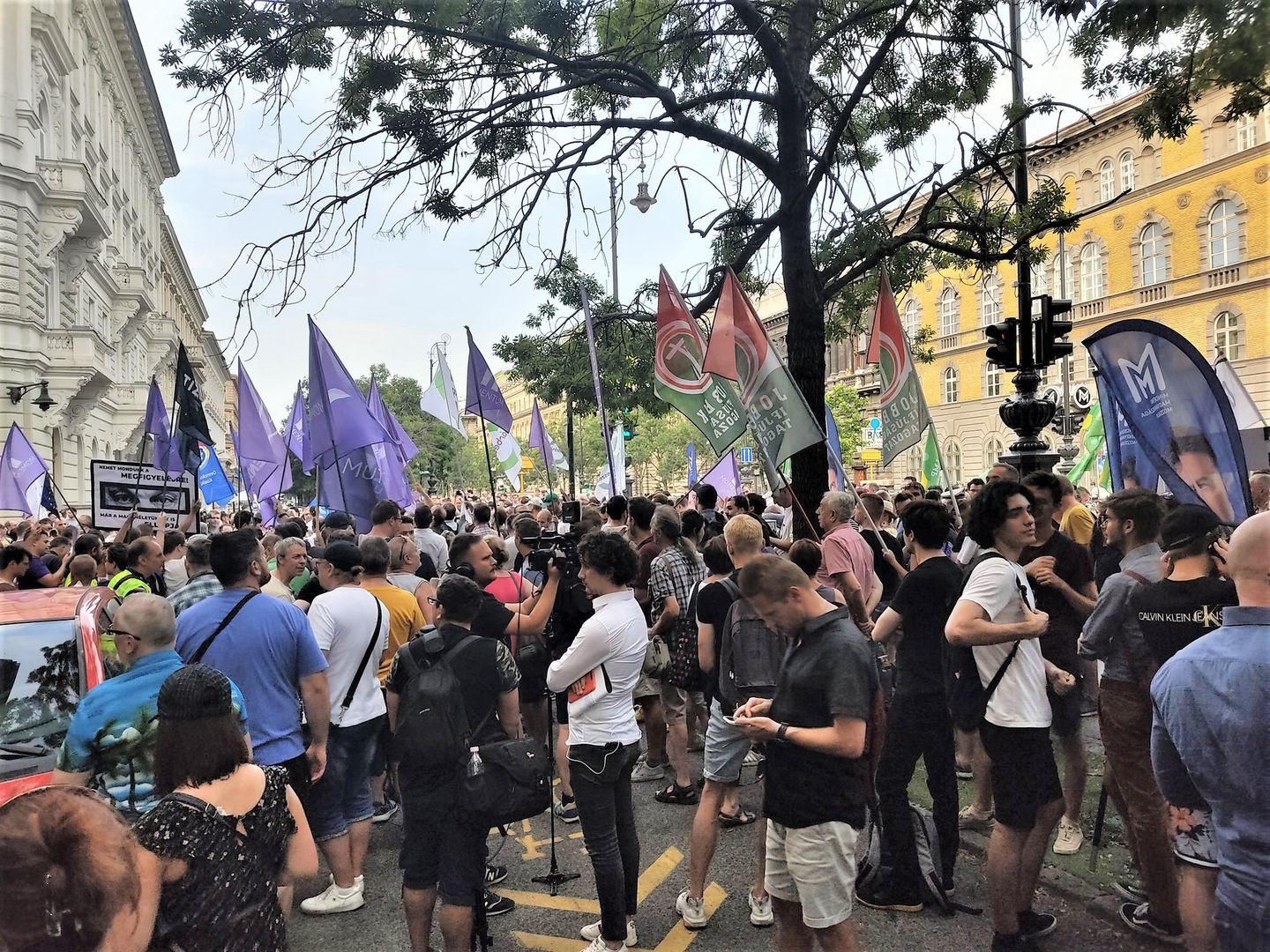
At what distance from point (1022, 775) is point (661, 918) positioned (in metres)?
1.90

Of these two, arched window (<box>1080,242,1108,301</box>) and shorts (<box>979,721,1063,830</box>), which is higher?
arched window (<box>1080,242,1108,301</box>)

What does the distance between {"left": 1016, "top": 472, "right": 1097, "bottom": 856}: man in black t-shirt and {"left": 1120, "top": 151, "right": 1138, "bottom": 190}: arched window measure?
40.2 m

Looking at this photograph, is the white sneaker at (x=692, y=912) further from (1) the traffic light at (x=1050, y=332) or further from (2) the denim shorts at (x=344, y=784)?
(1) the traffic light at (x=1050, y=332)

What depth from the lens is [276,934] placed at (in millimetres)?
2303

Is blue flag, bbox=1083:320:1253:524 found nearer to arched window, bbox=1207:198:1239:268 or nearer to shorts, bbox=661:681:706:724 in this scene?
shorts, bbox=661:681:706:724

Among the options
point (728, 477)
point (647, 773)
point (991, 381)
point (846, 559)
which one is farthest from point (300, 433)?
point (991, 381)

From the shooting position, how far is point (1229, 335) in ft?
117

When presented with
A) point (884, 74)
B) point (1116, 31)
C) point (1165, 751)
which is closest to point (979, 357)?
point (884, 74)

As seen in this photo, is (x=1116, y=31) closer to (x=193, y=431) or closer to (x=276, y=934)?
(x=276, y=934)

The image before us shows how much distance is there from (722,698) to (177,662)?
247 cm

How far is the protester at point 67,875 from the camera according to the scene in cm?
156

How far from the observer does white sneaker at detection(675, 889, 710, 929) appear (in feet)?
13.7

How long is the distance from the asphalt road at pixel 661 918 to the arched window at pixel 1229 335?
3850 cm

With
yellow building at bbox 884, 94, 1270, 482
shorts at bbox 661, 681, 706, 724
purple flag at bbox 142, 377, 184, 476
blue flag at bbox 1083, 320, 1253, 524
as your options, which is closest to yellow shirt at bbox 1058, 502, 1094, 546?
blue flag at bbox 1083, 320, 1253, 524
